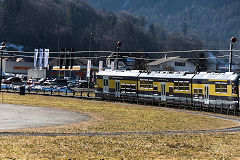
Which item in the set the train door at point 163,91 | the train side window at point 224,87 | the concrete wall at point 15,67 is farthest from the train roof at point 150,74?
the concrete wall at point 15,67

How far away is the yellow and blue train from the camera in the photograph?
4884 centimetres

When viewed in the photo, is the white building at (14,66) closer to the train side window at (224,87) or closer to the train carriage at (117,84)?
the train carriage at (117,84)

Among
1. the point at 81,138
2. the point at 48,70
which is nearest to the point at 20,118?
the point at 81,138

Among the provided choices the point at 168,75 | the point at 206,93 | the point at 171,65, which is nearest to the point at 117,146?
the point at 206,93

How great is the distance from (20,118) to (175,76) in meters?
26.7

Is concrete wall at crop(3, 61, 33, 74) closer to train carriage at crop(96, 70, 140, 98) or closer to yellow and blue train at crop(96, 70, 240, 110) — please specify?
train carriage at crop(96, 70, 140, 98)

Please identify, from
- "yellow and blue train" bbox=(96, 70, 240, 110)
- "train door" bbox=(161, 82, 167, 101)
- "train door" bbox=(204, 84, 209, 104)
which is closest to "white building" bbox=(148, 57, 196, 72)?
"yellow and blue train" bbox=(96, 70, 240, 110)

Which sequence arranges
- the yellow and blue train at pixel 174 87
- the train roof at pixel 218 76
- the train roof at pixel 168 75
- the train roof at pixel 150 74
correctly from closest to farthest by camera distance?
the train roof at pixel 218 76 < the yellow and blue train at pixel 174 87 < the train roof at pixel 168 75 < the train roof at pixel 150 74

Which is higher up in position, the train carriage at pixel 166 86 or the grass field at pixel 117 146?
the train carriage at pixel 166 86

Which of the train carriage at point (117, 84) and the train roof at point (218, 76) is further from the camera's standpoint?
the train carriage at point (117, 84)

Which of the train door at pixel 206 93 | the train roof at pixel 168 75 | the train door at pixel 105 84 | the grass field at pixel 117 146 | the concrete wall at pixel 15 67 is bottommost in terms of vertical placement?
the grass field at pixel 117 146

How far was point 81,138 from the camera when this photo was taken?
24.3 meters

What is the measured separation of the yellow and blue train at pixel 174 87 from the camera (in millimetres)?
48844

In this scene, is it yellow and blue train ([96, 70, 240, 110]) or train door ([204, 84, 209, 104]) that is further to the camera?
train door ([204, 84, 209, 104])
